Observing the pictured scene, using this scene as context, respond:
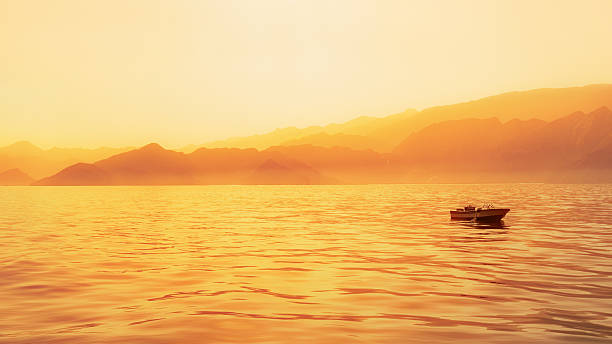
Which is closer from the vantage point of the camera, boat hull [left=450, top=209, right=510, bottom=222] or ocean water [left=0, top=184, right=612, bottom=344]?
ocean water [left=0, top=184, right=612, bottom=344]

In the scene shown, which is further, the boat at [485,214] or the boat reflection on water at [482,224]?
the boat at [485,214]

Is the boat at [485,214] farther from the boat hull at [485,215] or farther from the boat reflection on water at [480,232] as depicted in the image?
the boat reflection on water at [480,232]

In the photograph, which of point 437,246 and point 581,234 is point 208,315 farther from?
point 581,234

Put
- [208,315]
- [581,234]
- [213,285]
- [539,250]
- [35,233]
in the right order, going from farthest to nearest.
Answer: [35,233], [581,234], [539,250], [213,285], [208,315]

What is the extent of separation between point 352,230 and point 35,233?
28.9 m

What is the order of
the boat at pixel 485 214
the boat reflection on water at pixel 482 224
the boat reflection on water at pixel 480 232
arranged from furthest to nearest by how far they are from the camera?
the boat at pixel 485 214 → the boat reflection on water at pixel 482 224 → the boat reflection on water at pixel 480 232

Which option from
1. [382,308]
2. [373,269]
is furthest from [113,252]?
[382,308]

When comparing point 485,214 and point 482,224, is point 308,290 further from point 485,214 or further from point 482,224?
point 485,214

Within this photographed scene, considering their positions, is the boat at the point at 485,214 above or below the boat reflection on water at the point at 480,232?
above

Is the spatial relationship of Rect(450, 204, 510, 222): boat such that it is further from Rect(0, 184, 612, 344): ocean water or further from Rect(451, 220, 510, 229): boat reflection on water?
Rect(0, 184, 612, 344): ocean water

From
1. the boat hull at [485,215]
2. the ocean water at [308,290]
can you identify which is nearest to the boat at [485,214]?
the boat hull at [485,215]

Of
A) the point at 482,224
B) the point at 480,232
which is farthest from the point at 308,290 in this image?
the point at 482,224

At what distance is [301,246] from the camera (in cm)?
3994

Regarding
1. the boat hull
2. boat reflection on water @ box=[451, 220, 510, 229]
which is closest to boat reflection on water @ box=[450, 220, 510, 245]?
boat reflection on water @ box=[451, 220, 510, 229]
